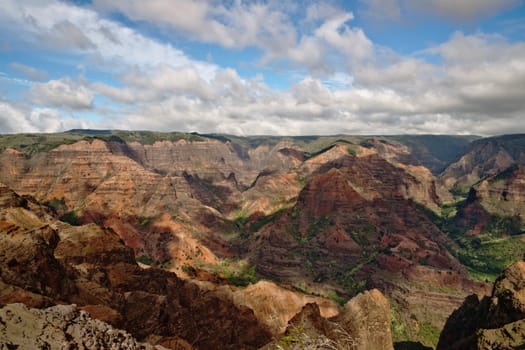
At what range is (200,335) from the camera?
7238 centimetres

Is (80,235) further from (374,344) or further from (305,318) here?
(374,344)

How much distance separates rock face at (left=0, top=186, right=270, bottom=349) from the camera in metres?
47.5

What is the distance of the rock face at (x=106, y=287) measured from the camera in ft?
156

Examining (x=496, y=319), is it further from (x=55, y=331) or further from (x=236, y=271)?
(x=236, y=271)

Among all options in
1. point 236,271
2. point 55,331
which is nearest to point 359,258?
point 236,271

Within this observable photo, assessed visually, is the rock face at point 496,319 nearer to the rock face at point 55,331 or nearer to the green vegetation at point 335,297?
the rock face at point 55,331

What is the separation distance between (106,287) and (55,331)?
45.9 metres

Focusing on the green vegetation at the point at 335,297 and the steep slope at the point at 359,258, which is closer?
the steep slope at the point at 359,258

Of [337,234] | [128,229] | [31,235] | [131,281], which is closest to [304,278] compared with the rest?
[337,234]

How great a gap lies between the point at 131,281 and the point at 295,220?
126202mm

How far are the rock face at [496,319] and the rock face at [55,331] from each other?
50571mm

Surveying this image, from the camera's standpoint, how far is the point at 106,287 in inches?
2554

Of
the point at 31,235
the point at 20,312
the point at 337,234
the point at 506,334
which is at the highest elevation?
the point at 20,312

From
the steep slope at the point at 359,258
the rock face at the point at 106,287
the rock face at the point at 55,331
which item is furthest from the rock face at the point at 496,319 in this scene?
the rock face at the point at 55,331
